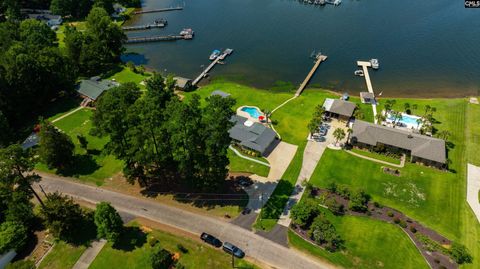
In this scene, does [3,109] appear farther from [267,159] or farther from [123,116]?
[267,159]

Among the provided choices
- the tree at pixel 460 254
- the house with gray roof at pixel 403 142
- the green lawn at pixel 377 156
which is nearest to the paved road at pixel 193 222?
the tree at pixel 460 254

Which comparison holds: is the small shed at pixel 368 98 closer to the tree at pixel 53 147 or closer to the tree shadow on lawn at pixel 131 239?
the tree shadow on lawn at pixel 131 239

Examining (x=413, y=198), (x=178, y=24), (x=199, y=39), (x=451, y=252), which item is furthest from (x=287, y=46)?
(x=451, y=252)

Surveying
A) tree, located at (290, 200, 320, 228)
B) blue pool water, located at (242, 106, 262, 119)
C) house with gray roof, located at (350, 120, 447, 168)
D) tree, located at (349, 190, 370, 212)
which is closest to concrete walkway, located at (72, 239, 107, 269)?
tree, located at (290, 200, 320, 228)

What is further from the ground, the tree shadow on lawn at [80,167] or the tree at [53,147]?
the tree at [53,147]

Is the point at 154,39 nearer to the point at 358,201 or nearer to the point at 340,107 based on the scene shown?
the point at 340,107

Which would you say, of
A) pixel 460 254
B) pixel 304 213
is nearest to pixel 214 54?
pixel 304 213
